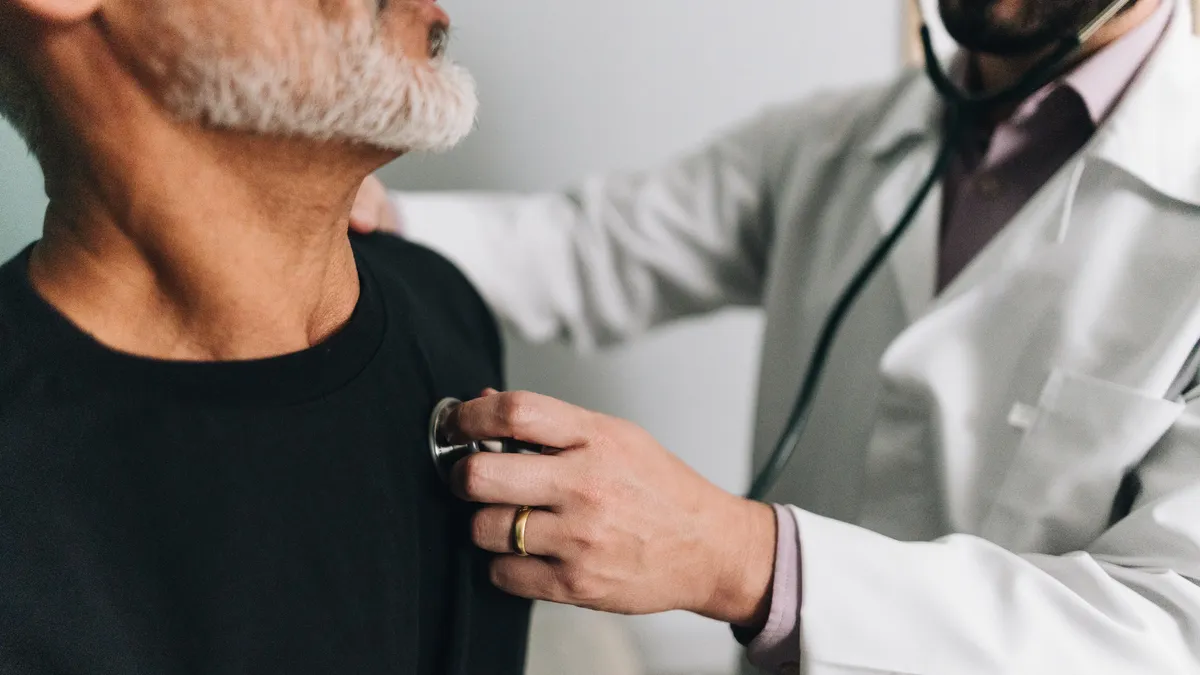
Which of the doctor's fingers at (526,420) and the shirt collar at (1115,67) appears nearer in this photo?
the doctor's fingers at (526,420)

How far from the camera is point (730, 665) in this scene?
137 cm

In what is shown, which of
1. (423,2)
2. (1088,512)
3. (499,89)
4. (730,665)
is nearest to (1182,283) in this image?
(1088,512)

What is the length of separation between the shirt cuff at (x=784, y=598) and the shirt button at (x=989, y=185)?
1.33 feet

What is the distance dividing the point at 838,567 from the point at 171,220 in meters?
0.50

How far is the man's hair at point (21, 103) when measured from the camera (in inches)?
17.0

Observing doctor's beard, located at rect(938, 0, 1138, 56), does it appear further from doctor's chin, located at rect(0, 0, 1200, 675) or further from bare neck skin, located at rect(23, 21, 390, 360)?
bare neck skin, located at rect(23, 21, 390, 360)

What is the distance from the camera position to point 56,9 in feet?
1.28

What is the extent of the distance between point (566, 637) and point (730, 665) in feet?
1.54

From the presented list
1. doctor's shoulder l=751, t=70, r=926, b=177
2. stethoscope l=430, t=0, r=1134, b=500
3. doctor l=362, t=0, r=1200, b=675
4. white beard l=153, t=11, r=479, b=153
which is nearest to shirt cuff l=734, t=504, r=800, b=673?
doctor l=362, t=0, r=1200, b=675

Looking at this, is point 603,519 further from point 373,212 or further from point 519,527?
point 373,212

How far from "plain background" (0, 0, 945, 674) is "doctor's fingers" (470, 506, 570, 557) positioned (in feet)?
1.98

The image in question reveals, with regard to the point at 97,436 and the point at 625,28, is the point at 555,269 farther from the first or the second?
the point at 97,436

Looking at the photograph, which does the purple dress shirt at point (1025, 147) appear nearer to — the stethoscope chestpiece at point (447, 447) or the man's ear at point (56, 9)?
the stethoscope chestpiece at point (447, 447)

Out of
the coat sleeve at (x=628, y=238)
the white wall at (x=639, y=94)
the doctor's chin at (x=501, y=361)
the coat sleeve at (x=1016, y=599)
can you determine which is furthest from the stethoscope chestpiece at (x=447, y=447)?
the white wall at (x=639, y=94)
